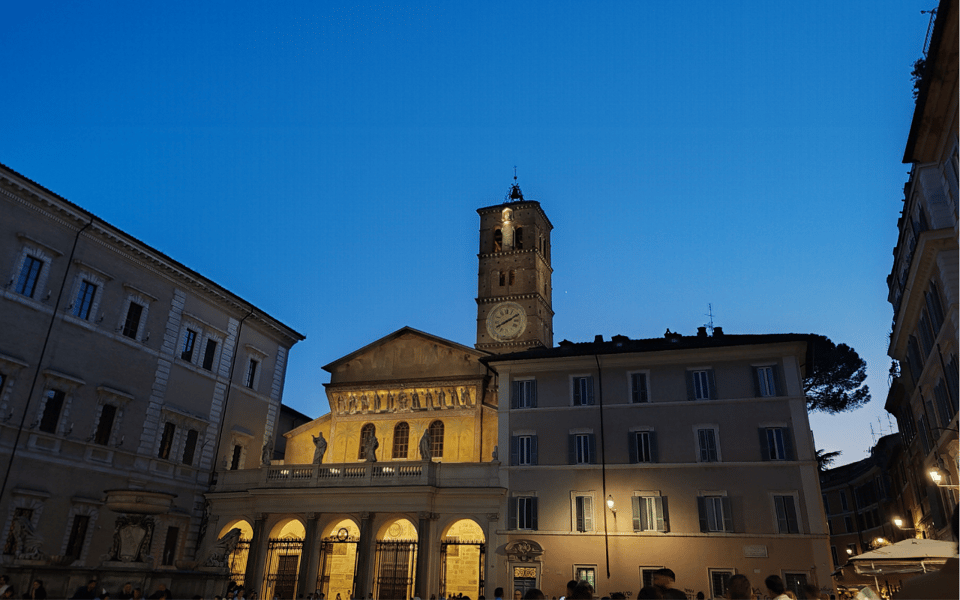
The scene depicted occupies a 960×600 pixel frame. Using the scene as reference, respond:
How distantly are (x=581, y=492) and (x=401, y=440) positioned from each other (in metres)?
12.0

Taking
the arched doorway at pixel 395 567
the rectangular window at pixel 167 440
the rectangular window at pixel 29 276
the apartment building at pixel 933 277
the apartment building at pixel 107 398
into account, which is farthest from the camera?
the rectangular window at pixel 167 440

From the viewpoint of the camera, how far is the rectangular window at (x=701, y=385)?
30047mm

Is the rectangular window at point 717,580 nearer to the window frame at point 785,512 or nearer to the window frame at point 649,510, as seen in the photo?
the window frame at point 649,510

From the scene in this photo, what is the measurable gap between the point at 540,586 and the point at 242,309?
69.8 ft

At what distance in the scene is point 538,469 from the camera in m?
30.5

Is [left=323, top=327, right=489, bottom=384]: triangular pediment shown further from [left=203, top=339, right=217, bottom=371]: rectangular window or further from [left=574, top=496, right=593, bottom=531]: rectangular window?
[left=574, top=496, right=593, bottom=531]: rectangular window

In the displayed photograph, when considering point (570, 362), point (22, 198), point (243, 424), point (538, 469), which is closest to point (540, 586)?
point (538, 469)

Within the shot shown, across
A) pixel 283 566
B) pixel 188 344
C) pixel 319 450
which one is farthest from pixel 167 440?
pixel 283 566

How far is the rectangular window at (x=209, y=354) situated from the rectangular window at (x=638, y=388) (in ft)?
70.4

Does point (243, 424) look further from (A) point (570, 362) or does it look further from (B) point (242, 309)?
(A) point (570, 362)

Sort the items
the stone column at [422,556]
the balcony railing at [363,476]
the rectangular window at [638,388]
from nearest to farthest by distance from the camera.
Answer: the stone column at [422,556] → the rectangular window at [638,388] → the balcony railing at [363,476]

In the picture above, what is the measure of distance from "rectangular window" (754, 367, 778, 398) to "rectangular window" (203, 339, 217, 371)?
1059 inches

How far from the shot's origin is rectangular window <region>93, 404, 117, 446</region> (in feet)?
94.0

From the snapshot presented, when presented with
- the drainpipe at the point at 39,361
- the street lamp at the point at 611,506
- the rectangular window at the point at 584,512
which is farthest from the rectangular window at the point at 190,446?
the street lamp at the point at 611,506
